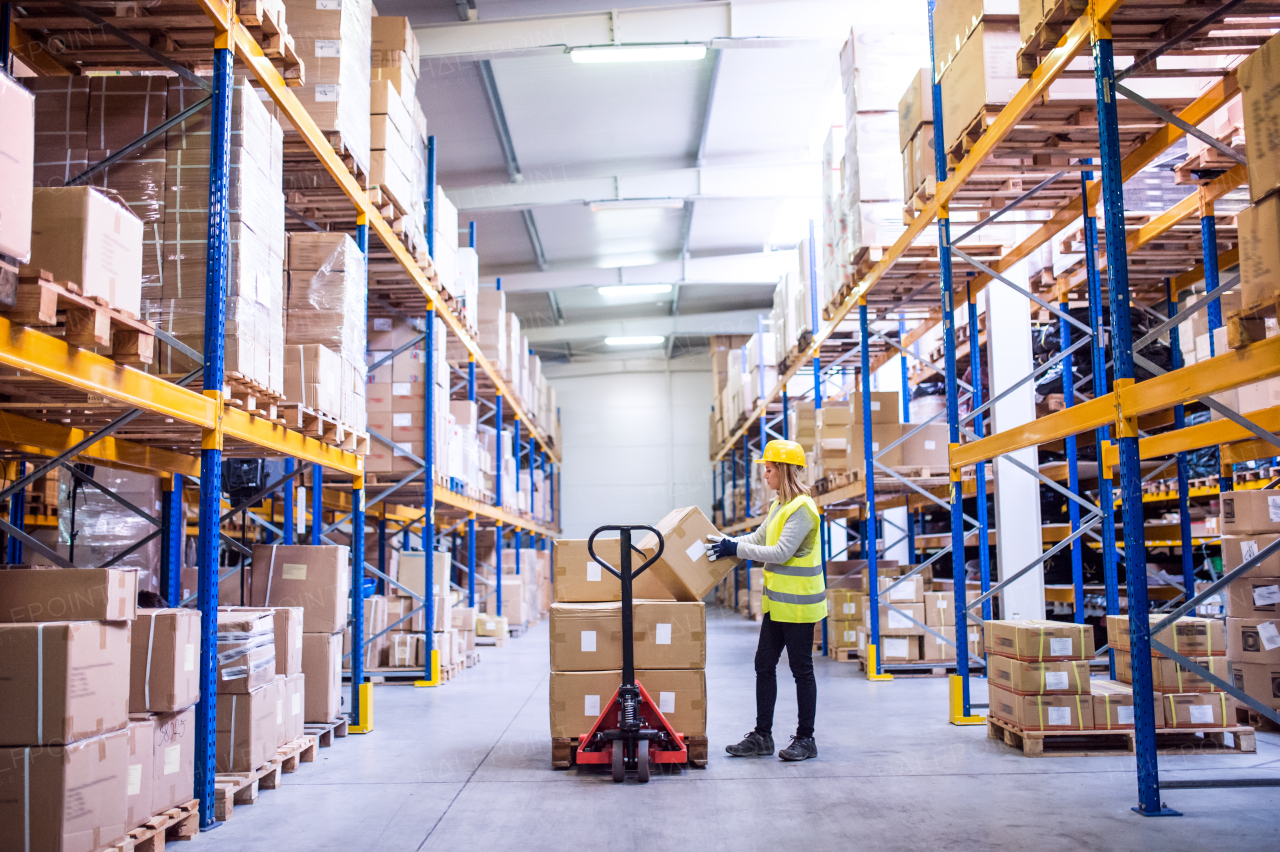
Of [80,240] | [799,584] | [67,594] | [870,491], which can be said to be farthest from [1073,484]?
[80,240]

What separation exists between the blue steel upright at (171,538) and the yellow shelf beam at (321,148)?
225 centimetres

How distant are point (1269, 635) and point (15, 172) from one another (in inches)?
263

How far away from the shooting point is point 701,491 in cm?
2594

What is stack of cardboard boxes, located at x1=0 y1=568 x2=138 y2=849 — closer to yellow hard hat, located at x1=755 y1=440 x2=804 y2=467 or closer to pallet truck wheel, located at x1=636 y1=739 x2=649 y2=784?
pallet truck wheel, located at x1=636 y1=739 x2=649 y2=784

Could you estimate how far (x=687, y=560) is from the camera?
566 centimetres

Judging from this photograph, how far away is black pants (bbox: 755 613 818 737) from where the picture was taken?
18.0ft

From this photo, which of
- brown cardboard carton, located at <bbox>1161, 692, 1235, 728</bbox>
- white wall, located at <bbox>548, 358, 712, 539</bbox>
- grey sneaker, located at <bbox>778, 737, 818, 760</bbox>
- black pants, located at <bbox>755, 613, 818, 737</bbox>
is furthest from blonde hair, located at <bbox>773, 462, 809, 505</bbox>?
white wall, located at <bbox>548, 358, 712, 539</bbox>

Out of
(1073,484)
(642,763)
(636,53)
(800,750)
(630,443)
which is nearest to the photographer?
(642,763)

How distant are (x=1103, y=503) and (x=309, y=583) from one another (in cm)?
555

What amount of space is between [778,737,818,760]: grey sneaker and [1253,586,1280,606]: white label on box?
290 centimetres

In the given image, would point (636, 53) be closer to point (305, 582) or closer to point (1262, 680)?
point (305, 582)

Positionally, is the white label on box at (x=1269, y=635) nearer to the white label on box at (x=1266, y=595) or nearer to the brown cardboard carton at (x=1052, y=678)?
the white label on box at (x=1266, y=595)

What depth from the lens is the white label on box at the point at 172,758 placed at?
13.3 ft

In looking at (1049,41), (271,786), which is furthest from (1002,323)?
(271,786)
